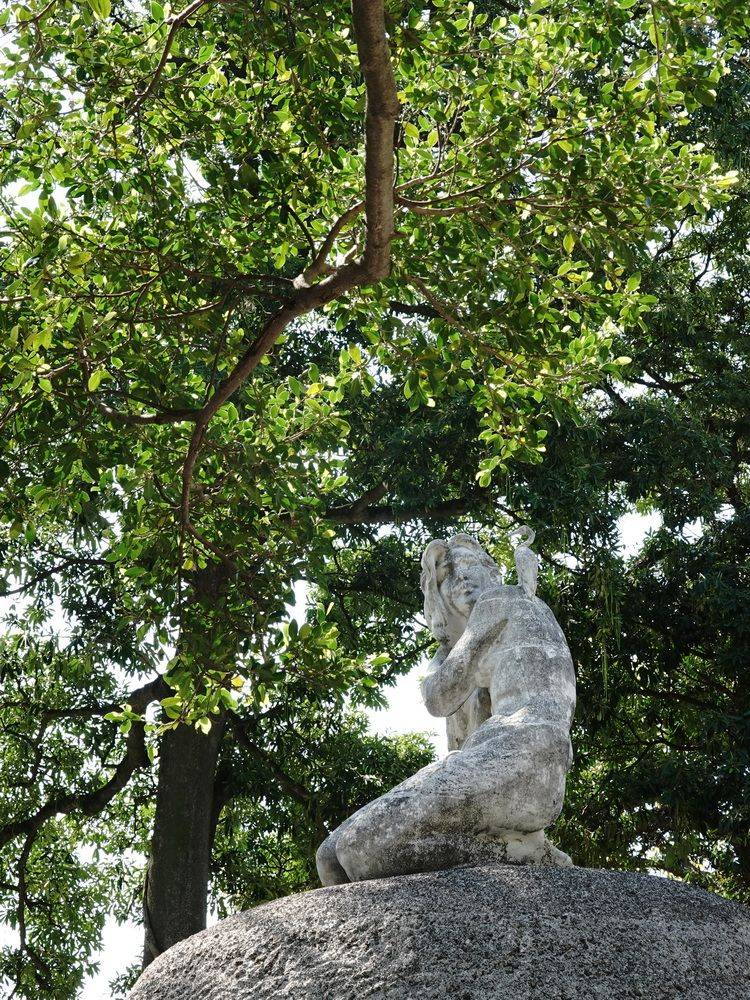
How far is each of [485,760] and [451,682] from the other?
0.88 metres

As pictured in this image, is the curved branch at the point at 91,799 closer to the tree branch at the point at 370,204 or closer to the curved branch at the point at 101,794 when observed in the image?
the curved branch at the point at 101,794

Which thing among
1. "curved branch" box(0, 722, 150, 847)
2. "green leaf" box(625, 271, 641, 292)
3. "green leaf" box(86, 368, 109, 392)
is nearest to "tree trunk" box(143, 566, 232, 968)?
"curved branch" box(0, 722, 150, 847)

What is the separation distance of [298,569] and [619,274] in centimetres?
275

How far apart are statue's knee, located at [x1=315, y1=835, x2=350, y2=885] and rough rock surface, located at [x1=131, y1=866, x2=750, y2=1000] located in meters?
0.54

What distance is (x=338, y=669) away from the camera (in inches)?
309

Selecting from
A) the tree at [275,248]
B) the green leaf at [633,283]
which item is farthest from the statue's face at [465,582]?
the green leaf at [633,283]

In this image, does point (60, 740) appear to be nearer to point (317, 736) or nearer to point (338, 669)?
point (317, 736)

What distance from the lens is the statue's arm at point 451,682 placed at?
5984 millimetres

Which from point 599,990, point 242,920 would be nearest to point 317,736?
point 242,920

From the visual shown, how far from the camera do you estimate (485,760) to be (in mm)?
5129

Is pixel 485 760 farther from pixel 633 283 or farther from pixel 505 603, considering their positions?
pixel 633 283

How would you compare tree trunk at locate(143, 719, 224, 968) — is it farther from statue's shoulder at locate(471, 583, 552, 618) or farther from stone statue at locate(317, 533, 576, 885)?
statue's shoulder at locate(471, 583, 552, 618)

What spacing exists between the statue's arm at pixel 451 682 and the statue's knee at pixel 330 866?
1.00 metres

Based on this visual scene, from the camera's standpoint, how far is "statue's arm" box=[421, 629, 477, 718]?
19.6 ft
